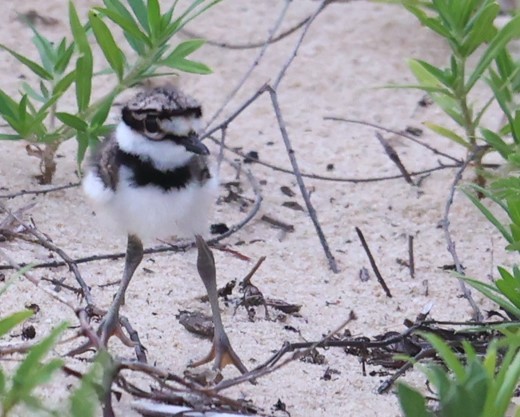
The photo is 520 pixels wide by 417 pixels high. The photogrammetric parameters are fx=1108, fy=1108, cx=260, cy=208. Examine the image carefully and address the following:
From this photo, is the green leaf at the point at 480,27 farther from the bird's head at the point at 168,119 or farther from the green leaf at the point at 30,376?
the green leaf at the point at 30,376

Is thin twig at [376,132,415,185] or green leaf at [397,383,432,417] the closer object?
green leaf at [397,383,432,417]

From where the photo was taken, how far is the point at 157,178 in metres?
2.59

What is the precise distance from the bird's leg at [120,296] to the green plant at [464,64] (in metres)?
1.01

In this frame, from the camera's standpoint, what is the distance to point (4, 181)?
11.8 ft

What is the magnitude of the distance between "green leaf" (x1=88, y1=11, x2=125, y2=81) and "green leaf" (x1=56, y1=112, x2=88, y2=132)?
0.60 ft

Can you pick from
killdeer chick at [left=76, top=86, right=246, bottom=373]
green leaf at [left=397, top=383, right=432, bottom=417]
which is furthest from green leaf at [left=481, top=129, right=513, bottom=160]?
green leaf at [left=397, top=383, right=432, bottom=417]

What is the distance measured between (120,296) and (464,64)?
4.39ft

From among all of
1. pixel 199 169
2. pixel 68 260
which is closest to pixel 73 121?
pixel 68 260

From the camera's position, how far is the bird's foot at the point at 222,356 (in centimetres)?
267

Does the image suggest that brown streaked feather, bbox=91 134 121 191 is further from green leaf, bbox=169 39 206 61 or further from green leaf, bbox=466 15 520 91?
green leaf, bbox=466 15 520 91

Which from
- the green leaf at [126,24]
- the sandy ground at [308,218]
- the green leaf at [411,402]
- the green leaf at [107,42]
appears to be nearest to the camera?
the green leaf at [411,402]

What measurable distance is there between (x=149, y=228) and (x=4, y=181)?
1.09 meters

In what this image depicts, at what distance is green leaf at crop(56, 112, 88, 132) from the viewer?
3.15m

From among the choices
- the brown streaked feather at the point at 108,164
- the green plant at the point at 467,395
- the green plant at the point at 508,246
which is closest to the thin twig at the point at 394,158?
the green plant at the point at 508,246
